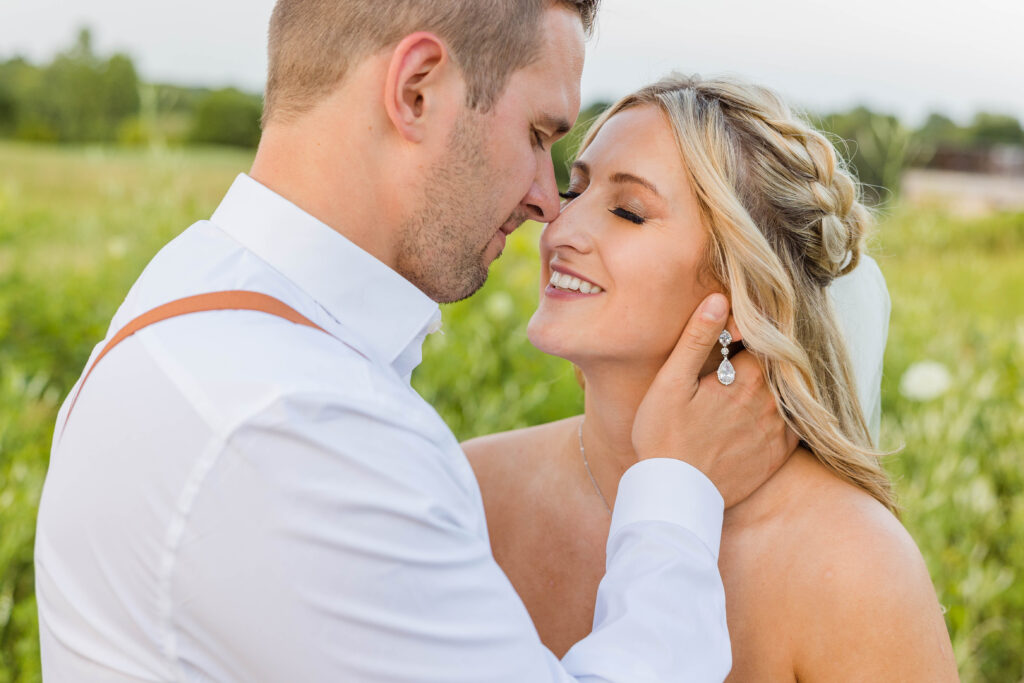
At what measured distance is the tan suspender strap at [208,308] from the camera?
62.5 inches

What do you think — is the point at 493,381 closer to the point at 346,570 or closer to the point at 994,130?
the point at 346,570

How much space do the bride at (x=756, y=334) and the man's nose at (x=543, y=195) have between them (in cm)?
18

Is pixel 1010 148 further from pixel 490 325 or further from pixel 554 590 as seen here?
pixel 554 590

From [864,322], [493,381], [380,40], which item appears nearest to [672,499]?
[380,40]

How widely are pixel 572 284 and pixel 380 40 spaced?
872 millimetres

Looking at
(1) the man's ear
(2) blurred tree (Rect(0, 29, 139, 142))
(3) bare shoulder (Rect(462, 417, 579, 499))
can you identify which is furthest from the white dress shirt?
(2) blurred tree (Rect(0, 29, 139, 142))

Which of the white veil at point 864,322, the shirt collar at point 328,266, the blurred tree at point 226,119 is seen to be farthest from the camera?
the blurred tree at point 226,119

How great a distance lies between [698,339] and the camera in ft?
7.68

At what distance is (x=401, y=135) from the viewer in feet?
6.33

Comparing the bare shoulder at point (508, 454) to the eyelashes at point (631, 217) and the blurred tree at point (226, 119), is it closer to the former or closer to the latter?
the eyelashes at point (631, 217)

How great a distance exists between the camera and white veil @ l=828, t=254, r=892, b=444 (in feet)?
9.72

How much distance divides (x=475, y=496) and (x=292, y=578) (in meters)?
0.44

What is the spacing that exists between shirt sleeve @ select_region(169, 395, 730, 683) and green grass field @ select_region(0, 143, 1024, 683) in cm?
211

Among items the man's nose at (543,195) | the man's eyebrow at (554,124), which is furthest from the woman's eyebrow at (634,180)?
the man's eyebrow at (554,124)
